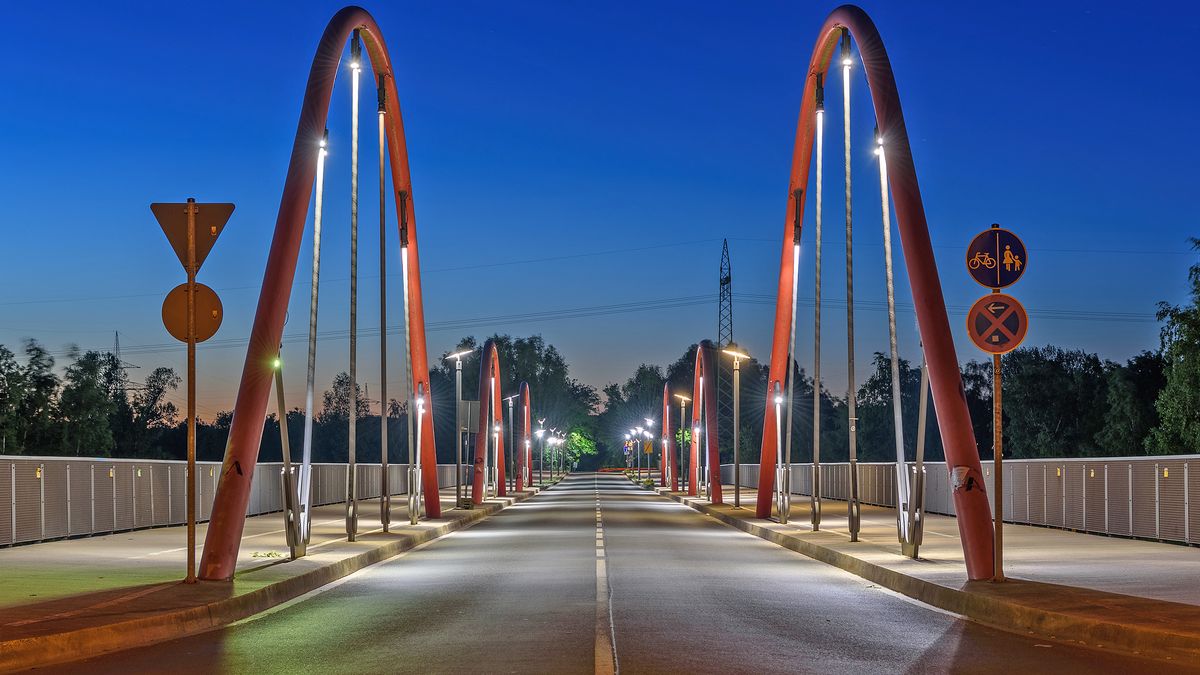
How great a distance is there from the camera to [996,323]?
14.4 meters

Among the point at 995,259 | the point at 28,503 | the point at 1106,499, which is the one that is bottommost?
the point at 1106,499

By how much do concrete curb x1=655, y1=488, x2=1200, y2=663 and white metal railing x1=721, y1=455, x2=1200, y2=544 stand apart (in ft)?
26.4

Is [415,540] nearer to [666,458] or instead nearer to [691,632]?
[691,632]

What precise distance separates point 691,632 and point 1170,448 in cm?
4716

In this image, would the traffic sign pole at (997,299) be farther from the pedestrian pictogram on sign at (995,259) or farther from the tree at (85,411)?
the tree at (85,411)

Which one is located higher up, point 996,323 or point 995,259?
point 995,259

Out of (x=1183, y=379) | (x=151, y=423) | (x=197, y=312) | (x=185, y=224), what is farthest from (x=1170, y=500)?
(x=151, y=423)

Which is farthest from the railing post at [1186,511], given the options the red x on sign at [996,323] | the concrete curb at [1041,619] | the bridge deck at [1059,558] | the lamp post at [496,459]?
the lamp post at [496,459]

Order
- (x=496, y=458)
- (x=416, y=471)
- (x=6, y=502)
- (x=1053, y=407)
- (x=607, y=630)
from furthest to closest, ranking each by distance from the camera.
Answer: (x=1053, y=407) < (x=496, y=458) < (x=416, y=471) < (x=6, y=502) < (x=607, y=630)

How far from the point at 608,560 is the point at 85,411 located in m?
64.8

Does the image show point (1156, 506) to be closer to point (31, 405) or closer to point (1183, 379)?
point (1183, 379)

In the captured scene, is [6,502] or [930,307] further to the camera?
[6,502]

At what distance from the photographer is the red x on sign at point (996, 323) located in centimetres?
1439

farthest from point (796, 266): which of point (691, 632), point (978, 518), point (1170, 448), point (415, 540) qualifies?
point (1170, 448)
